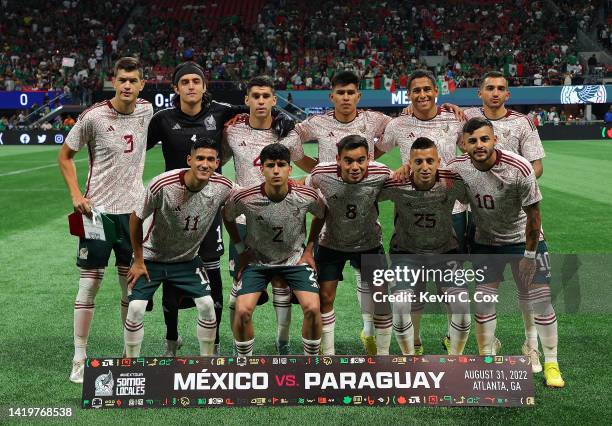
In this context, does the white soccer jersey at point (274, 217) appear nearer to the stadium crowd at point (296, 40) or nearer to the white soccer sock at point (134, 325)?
the white soccer sock at point (134, 325)

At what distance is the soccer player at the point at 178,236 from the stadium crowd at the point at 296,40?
31810mm

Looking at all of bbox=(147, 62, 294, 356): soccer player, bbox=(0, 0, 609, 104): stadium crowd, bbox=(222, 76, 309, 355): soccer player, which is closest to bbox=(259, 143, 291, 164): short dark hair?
bbox=(222, 76, 309, 355): soccer player

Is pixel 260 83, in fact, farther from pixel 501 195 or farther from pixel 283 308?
pixel 501 195

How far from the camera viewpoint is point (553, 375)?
519 centimetres

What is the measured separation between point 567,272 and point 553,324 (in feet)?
1.29

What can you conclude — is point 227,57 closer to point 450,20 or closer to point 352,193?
point 450,20

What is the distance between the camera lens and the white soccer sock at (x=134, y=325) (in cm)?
510

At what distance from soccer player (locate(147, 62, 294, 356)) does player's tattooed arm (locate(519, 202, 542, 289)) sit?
196 cm

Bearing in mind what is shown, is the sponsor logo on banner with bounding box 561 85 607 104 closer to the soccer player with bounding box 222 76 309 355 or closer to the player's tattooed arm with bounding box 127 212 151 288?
the soccer player with bounding box 222 76 309 355

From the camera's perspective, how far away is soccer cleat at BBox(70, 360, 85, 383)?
5.32m

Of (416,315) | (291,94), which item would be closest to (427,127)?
(416,315)

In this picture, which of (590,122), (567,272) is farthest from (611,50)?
(567,272)

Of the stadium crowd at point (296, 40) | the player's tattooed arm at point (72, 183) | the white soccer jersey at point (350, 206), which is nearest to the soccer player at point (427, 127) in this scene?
the white soccer jersey at point (350, 206)

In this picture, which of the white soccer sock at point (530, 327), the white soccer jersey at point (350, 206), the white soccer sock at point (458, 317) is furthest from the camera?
the white soccer sock at point (530, 327)
